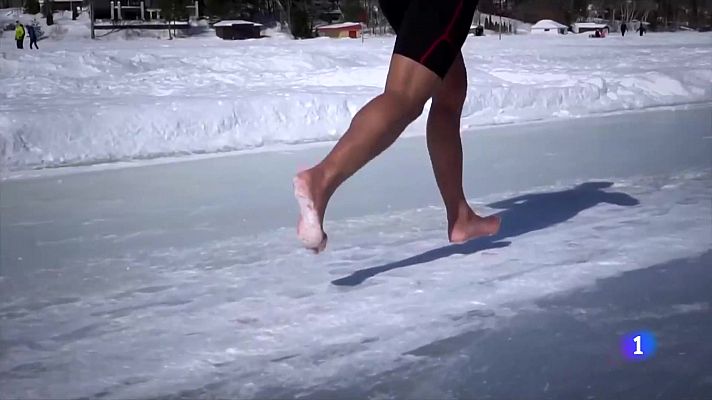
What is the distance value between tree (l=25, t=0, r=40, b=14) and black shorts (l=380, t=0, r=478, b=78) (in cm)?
5643

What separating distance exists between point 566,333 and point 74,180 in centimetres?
319

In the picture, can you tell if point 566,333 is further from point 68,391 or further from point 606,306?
point 68,391

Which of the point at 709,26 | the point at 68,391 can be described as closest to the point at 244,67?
the point at 68,391

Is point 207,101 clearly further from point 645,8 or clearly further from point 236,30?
point 645,8

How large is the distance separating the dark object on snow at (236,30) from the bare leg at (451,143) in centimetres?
4217

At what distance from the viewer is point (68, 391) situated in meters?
1.55

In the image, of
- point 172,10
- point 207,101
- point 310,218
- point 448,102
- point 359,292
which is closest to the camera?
point 310,218

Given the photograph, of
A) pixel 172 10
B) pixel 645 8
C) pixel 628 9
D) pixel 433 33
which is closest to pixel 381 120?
pixel 433 33

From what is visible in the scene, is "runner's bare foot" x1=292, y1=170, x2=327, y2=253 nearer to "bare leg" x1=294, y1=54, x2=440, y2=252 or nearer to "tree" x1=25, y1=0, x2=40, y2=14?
"bare leg" x1=294, y1=54, x2=440, y2=252

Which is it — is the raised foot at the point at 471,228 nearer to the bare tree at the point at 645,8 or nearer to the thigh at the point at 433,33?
the thigh at the point at 433,33

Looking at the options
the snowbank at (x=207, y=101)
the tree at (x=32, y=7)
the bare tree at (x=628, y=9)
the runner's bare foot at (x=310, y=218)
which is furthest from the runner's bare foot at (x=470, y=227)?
the bare tree at (x=628, y=9)

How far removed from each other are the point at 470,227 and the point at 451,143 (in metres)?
0.30

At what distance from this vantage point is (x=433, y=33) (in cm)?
203

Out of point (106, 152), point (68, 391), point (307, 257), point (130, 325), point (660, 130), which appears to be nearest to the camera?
point (68, 391)
